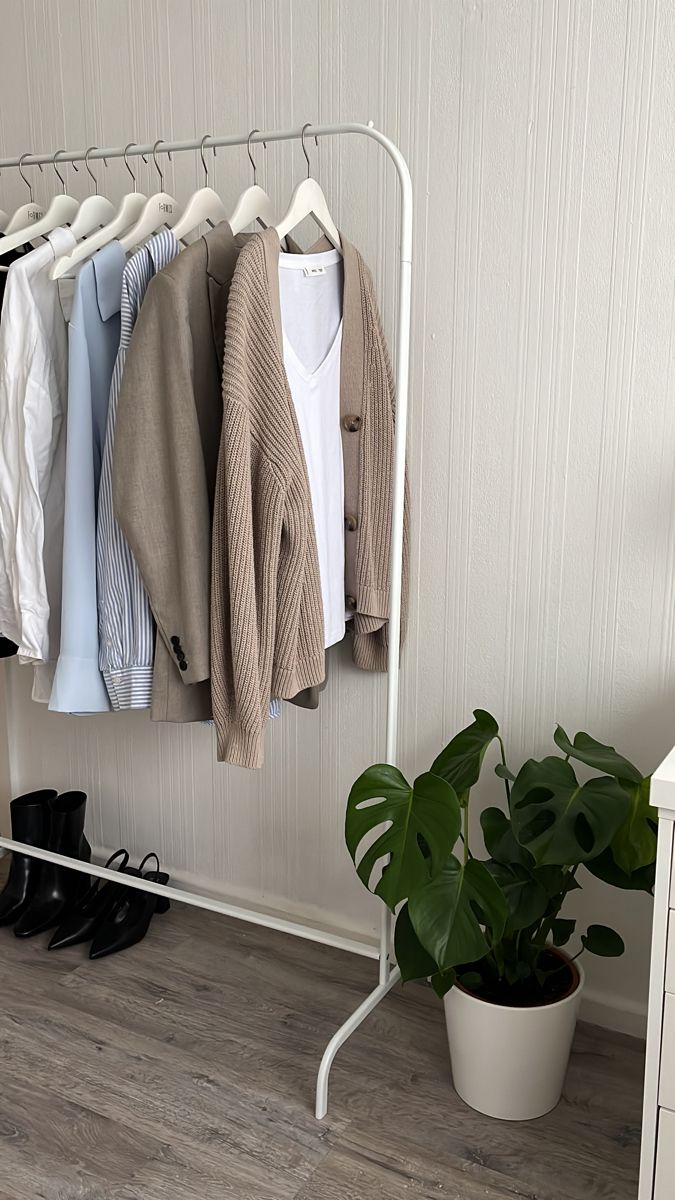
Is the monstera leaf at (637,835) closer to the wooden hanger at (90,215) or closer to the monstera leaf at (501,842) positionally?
the monstera leaf at (501,842)

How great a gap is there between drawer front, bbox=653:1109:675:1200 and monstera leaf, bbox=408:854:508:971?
0.32m

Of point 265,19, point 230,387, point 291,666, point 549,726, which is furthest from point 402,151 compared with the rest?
point 549,726

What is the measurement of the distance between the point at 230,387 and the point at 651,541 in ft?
2.53

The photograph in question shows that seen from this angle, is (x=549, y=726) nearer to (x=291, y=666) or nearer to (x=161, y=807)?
(x=291, y=666)

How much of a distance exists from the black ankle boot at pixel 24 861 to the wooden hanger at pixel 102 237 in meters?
1.24

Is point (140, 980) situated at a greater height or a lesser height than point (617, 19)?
lesser

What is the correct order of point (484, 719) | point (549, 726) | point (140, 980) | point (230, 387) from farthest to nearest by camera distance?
point (140, 980) < point (549, 726) < point (484, 719) < point (230, 387)

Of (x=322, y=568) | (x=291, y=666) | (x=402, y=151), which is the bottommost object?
(x=291, y=666)

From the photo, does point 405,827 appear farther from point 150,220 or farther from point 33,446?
point 150,220

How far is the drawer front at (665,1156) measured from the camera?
1.31 metres

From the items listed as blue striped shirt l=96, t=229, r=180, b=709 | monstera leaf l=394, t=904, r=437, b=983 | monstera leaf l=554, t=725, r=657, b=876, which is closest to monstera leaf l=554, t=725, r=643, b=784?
monstera leaf l=554, t=725, r=657, b=876

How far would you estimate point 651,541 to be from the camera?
1.81 metres

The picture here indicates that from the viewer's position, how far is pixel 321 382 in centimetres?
177

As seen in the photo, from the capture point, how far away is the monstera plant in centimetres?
155
